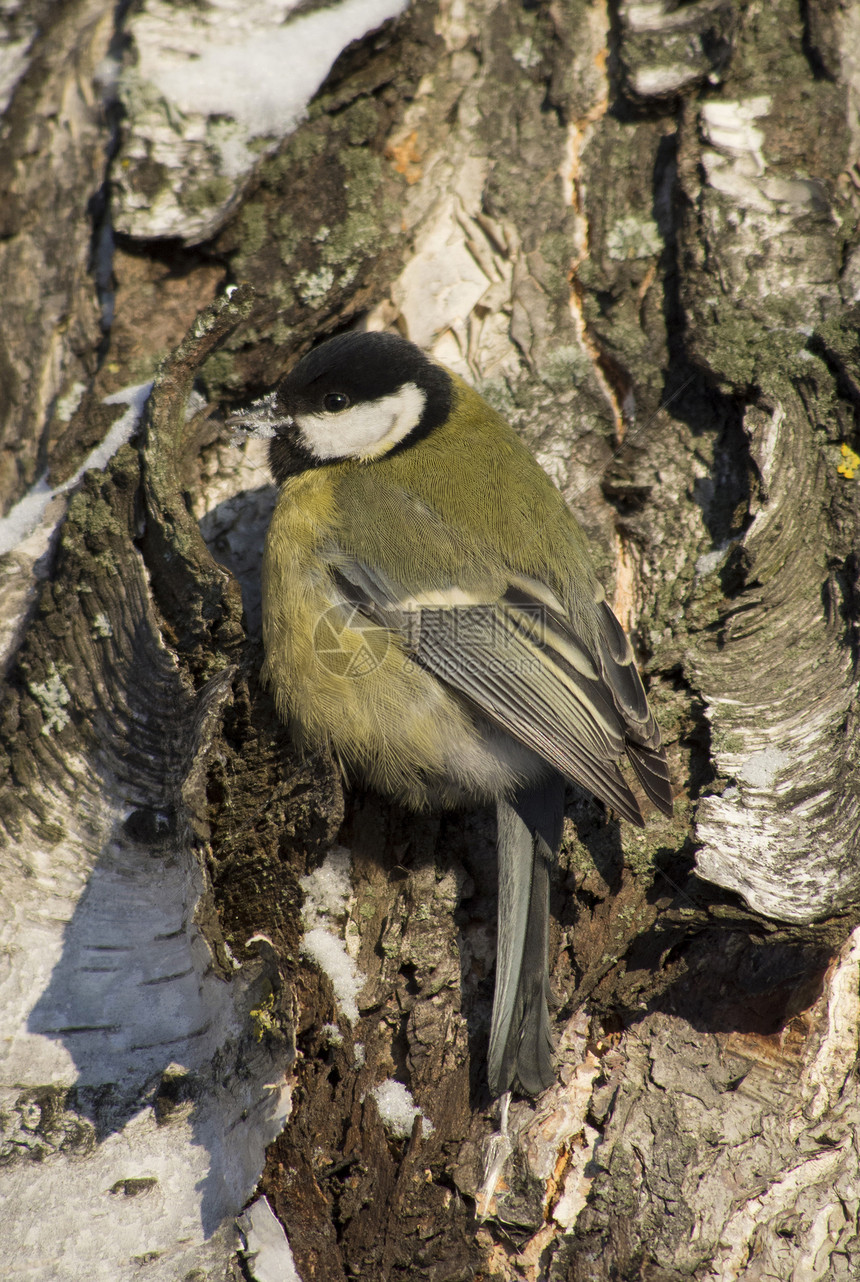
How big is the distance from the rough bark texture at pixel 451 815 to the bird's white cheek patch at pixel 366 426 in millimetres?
173

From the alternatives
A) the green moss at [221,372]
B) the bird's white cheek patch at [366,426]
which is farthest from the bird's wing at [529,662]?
the green moss at [221,372]

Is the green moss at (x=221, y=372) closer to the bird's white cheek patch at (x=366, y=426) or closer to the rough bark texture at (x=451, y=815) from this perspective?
the rough bark texture at (x=451, y=815)

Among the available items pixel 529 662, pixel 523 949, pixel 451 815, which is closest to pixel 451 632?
pixel 529 662

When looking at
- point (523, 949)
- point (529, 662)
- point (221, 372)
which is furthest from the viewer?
point (221, 372)

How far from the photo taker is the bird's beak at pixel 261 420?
90.5 inches

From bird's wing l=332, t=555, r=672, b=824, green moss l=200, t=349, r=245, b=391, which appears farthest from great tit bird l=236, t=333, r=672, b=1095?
green moss l=200, t=349, r=245, b=391

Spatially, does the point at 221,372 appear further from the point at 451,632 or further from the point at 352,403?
the point at 451,632

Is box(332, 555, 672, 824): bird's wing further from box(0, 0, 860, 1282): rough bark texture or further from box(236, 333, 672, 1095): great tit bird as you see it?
box(0, 0, 860, 1282): rough bark texture

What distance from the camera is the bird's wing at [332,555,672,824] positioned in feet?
6.28

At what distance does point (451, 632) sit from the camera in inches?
80.9

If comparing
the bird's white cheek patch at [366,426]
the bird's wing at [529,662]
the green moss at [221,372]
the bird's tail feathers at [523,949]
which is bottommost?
the bird's tail feathers at [523,949]

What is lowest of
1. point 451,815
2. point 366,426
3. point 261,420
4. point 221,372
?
point 451,815

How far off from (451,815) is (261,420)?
110cm

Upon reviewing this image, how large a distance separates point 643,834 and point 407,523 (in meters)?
0.90
